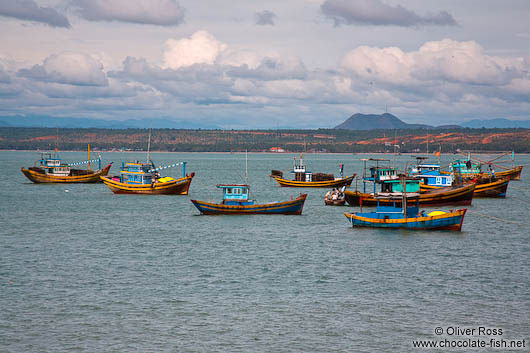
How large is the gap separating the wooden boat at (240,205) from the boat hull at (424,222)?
12.7 meters

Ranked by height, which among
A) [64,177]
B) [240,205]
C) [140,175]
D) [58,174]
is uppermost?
[140,175]

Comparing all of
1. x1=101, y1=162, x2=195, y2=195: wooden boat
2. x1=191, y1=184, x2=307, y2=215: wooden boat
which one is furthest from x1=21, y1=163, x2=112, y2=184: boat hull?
x1=191, y1=184, x2=307, y2=215: wooden boat

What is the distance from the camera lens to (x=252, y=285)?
3806cm

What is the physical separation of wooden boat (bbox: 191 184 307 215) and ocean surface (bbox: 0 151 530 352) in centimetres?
116

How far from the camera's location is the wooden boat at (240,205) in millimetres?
67875

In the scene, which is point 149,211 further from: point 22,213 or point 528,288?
point 528,288

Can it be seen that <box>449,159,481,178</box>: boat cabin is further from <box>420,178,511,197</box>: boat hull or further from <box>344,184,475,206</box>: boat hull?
<box>344,184,475,206</box>: boat hull

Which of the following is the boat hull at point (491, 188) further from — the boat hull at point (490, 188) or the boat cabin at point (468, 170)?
the boat cabin at point (468, 170)

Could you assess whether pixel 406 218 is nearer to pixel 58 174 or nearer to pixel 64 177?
pixel 64 177

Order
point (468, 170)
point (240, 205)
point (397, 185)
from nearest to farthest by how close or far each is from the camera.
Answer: point (397, 185) < point (240, 205) < point (468, 170)

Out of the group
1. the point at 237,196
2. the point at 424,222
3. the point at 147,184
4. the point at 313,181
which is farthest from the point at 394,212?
the point at 313,181

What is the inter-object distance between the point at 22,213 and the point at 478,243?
5063 centimetres

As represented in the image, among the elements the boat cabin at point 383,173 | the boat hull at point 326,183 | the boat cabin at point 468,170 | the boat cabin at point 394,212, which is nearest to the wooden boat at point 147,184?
the boat hull at point 326,183

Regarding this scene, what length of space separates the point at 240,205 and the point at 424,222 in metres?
20.3
